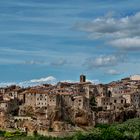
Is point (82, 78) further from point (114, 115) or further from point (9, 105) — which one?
point (9, 105)

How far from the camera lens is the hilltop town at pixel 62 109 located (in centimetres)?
6729

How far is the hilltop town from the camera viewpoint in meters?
67.3

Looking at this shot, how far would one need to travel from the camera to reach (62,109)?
2771 inches

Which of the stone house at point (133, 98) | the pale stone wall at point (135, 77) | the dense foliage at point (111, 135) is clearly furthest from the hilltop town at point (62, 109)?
the pale stone wall at point (135, 77)

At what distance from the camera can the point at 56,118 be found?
226 ft

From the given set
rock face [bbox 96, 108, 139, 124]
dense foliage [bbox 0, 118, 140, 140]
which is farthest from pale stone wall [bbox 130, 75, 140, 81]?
dense foliage [bbox 0, 118, 140, 140]

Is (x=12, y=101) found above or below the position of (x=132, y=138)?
above

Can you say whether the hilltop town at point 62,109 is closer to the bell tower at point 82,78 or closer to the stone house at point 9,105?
the stone house at point 9,105

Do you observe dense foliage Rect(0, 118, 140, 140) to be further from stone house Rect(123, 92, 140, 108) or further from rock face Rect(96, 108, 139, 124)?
stone house Rect(123, 92, 140, 108)

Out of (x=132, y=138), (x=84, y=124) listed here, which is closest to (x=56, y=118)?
(x=84, y=124)

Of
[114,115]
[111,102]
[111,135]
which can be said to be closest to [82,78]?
[111,102]

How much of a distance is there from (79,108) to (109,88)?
19174 mm

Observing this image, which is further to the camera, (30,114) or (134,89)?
(134,89)

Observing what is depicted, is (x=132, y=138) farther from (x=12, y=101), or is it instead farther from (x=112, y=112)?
(x=12, y=101)
